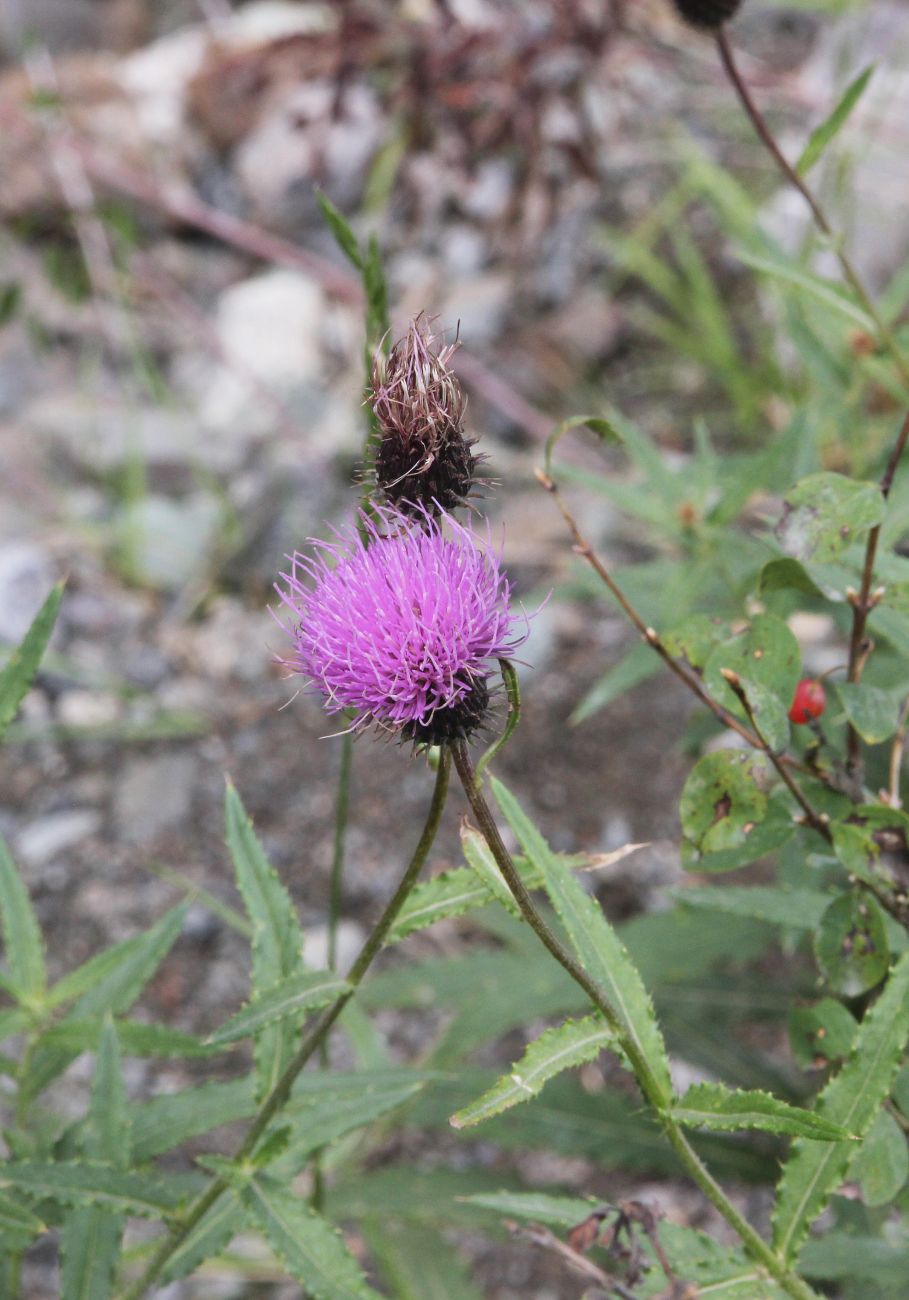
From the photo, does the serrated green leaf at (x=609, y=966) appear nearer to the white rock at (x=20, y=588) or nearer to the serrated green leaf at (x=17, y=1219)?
the serrated green leaf at (x=17, y=1219)

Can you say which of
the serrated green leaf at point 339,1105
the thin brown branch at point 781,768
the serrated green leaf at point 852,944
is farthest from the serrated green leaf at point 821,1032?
the serrated green leaf at point 339,1105

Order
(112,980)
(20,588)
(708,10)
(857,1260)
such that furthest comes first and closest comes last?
(20,588), (708,10), (112,980), (857,1260)

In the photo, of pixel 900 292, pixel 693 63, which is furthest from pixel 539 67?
pixel 900 292

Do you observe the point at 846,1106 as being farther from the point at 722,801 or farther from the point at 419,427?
the point at 419,427

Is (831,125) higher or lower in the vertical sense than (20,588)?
higher

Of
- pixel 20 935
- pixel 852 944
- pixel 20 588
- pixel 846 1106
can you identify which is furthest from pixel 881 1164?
pixel 20 588

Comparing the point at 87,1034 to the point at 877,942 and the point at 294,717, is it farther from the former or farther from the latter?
the point at 294,717
